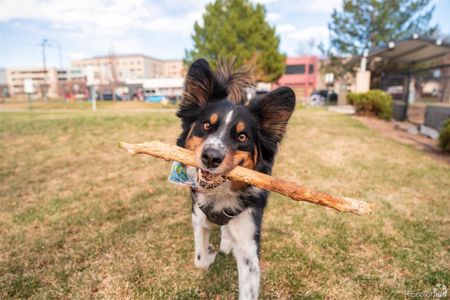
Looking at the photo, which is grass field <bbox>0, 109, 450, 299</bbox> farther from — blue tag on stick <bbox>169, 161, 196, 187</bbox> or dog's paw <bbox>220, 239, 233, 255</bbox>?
blue tag on stick <bbox>169, 161, 196, 187</bbox>

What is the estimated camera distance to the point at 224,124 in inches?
128

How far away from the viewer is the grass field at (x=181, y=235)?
3.54 m

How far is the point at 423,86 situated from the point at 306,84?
2753 inches

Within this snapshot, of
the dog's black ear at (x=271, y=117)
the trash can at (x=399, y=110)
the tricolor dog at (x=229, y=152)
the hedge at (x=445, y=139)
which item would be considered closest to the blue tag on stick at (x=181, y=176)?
the tricolor dog at (x=229, y=152)

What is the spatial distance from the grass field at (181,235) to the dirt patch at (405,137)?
5.98ft

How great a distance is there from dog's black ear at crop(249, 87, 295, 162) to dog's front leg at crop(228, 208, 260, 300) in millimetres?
725

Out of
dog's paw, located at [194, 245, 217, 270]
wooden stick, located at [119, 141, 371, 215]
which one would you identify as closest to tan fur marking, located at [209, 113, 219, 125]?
wooden stick, located at [119, 141, 371, 215]

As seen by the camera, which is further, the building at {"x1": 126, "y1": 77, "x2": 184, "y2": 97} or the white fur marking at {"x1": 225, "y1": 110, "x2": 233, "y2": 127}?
the building at {"x1": 126, "y1": 77, "x2": 184, "y2": 97}

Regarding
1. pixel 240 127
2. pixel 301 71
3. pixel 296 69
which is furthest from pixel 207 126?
pixel 296 69

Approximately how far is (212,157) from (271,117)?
1032 millimetres

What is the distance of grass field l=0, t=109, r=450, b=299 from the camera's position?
139 inches

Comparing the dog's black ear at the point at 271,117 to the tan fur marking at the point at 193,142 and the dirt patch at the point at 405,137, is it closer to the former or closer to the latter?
the tan fur marking at the point at 193,142

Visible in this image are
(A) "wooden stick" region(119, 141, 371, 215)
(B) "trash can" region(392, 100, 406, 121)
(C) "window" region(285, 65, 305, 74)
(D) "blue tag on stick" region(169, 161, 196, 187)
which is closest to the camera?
(A) "wooden stick" region(119, 141, 371, 215)

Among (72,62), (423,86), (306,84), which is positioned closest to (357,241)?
(423,86)
